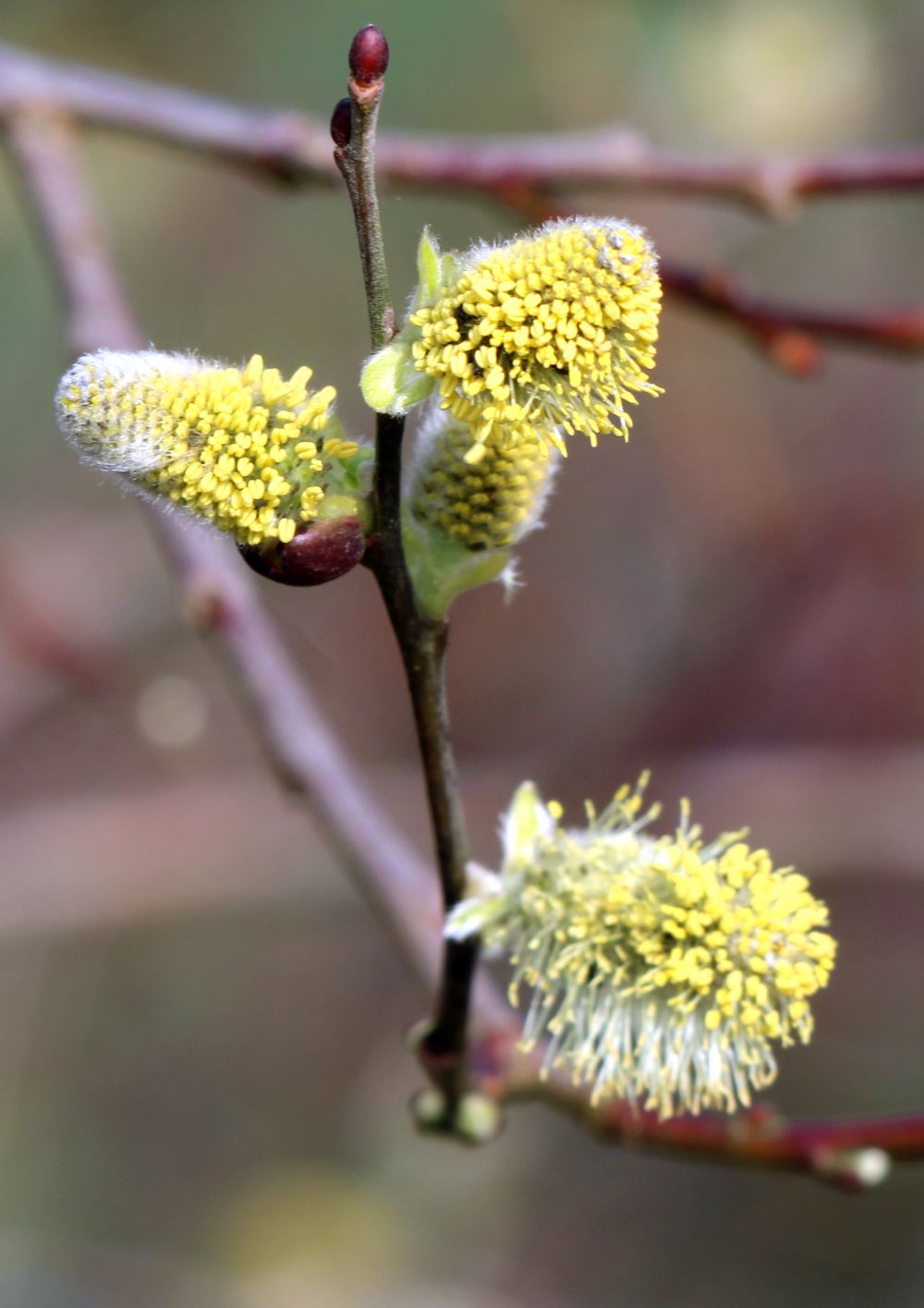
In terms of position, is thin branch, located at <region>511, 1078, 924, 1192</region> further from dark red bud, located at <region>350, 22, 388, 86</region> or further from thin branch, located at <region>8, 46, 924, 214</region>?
thin branch, located at <region>8, 46, 924, 214</region>

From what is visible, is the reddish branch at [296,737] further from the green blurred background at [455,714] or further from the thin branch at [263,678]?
the green blurred background at [455,714]

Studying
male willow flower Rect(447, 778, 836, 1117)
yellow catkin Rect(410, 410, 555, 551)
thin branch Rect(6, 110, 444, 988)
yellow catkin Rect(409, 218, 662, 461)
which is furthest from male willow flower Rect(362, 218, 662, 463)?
thin branch Rect(6, 110, 444, 988)

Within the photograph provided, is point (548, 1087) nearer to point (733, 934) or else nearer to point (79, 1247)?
point (733, 934)

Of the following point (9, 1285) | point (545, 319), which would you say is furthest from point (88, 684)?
point (545, 319)

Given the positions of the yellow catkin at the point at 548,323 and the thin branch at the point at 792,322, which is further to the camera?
the thin branch at the point at 792,322

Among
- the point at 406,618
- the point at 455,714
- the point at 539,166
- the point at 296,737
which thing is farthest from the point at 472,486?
the point at 455,714

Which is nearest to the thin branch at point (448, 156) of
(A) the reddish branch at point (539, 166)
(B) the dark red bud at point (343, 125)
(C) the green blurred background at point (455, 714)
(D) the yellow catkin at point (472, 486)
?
(A) the reddish branch at point (539, 166)

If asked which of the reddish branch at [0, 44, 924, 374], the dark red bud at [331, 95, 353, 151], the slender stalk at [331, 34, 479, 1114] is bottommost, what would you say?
the slender stalk at [331, 34, 479, 1114]
